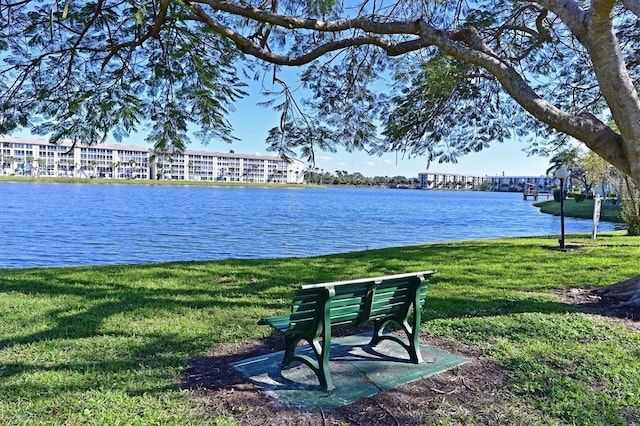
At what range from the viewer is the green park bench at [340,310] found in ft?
10.2

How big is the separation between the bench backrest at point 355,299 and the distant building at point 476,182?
355 feet

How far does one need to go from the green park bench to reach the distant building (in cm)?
10807

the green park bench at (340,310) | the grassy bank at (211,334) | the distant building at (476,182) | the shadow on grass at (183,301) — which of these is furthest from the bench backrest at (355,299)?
the distant building at (476,182)

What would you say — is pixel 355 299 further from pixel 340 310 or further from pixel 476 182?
pixel 476 182

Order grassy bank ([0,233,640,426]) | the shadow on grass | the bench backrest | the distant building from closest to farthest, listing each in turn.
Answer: grassy bank ([0,233,640,426])
the bench backrest
the shadow on grass
the distant building

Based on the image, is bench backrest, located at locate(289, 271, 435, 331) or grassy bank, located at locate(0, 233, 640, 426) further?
bench backrest, located at locate(289, 271, 435, 331)

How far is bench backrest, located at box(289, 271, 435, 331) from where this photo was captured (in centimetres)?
309

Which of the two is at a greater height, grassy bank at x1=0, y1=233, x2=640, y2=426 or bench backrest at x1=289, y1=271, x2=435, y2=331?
bench backrest at x1=289, y1=271, x2=435, y2=331

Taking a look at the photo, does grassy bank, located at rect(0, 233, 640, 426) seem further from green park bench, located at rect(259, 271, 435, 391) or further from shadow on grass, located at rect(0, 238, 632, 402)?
green park bench, located at rect(259, 271, 435, 391)

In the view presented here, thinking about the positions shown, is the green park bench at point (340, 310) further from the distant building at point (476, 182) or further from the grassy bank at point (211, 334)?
the distant building at point (476, 182)

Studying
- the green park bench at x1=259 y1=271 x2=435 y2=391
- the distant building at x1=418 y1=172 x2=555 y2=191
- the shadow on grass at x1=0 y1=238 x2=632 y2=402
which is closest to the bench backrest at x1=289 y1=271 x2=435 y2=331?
the green park bench at x1=259 y1=271 x2=435 y2=391

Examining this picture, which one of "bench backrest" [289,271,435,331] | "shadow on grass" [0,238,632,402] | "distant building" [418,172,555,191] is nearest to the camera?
"bench backrest" [289,271,435,331]

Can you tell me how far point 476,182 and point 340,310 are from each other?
497ft

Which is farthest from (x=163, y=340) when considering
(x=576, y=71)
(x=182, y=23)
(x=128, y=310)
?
(x=576, y=71)
